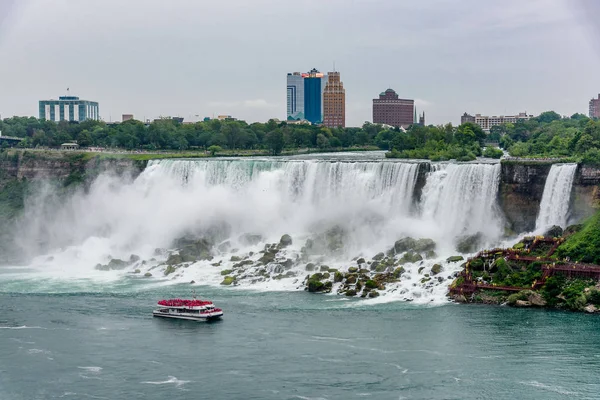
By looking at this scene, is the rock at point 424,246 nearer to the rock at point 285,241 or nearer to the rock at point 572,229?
the rock at point 572,229

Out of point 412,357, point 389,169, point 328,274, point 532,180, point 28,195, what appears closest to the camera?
point 412,357

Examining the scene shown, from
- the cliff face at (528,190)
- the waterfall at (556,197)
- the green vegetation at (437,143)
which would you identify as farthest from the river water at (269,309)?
the green vegetation at (437,143)

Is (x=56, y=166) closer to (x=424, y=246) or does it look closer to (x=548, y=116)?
(x=424, y=246)

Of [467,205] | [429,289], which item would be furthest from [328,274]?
[467,205]

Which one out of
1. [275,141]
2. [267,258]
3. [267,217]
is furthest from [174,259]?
[275,141]

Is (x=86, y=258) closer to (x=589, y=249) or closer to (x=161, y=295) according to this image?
(x=161, y=295)

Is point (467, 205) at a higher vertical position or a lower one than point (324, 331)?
higher
